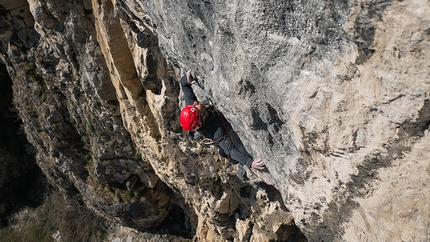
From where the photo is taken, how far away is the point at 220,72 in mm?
2752

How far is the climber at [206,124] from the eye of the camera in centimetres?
393

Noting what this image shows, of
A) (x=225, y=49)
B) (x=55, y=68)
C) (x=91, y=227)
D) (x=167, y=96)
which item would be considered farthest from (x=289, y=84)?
(x=91, y=227)

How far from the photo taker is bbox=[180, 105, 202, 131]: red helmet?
13.2 ft

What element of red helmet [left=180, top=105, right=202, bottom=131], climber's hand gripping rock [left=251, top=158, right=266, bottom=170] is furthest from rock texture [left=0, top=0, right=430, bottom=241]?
red helmet [left=180, top=105, right=202, bottom=131]

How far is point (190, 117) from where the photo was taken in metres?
4.02

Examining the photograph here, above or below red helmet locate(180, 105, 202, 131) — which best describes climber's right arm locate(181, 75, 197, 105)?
above

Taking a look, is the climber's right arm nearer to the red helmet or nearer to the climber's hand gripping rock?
the red helmet

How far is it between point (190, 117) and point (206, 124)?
45 centimetres

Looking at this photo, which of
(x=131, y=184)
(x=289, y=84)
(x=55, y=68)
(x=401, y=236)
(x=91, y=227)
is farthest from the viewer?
(x=91, y=227)

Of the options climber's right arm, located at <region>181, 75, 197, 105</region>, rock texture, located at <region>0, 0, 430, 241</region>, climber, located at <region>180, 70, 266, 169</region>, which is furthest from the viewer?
climber's right arm, located at <region>181, 75, 197, 105</region>

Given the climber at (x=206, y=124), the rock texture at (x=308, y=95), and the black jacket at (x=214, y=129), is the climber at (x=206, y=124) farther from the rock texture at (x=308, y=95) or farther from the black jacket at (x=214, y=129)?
the rock texture at (x=308, y=95)

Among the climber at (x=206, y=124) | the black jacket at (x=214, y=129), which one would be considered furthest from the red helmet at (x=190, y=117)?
the black jacket at (x=214, y=129)

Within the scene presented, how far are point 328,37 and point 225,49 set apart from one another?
88 centimetres

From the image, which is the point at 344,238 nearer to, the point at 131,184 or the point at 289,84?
the point at 289,84
